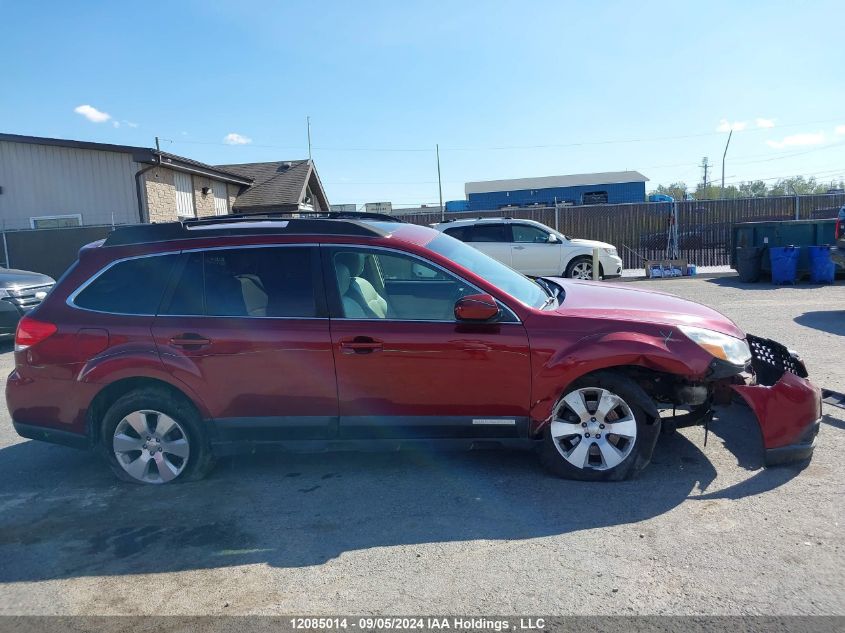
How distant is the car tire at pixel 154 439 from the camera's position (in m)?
4.47

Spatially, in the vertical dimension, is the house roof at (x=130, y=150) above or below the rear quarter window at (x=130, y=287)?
above

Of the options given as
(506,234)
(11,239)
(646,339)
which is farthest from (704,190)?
(646,339)

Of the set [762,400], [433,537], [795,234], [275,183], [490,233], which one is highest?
[275,183]

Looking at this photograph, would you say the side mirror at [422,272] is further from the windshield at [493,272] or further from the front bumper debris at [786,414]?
the front bumper debris at [786,414]

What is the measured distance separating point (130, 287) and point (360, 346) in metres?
1.70

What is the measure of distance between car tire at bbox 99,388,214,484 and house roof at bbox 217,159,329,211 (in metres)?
19.5

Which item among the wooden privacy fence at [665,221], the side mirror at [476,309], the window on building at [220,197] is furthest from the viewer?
the window on building at [220,197]

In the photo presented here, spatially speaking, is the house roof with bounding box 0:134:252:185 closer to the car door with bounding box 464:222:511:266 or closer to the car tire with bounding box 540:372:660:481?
the car door with bounding box 464:222:511:266

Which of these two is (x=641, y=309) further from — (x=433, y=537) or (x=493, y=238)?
(x=493, y=238)

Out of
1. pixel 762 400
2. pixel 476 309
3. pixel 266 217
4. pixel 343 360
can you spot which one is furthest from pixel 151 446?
pixel 762 400

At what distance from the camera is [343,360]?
14.1 feet

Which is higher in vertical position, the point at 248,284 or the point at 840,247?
the point at 248,284

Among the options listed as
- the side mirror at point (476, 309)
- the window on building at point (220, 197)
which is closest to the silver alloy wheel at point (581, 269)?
the side mirror at point (476, 309)

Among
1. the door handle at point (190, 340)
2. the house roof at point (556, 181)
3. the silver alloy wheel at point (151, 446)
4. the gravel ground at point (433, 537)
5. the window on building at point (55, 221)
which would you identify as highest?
the house roof at point (556, 181)
